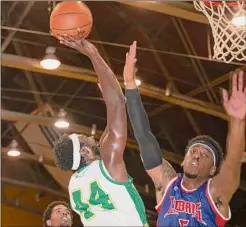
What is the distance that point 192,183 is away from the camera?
340 cm

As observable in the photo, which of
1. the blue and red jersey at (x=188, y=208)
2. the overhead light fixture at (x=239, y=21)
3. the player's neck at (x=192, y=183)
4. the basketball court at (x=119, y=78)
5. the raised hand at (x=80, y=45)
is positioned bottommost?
the blue and red jersey at (x=188, y=208)

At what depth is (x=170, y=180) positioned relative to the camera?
3525mm

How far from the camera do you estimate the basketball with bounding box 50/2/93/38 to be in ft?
12.9

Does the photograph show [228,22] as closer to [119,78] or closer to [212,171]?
[212,171]

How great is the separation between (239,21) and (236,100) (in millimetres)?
1491

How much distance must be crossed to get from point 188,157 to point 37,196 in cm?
1315

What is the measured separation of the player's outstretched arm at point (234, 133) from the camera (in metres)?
2.86

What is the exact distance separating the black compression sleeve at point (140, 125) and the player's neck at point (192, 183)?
0.84 ft

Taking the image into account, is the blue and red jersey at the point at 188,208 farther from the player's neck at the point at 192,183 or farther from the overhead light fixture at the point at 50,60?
the overhead light fixture at the point at 50,60

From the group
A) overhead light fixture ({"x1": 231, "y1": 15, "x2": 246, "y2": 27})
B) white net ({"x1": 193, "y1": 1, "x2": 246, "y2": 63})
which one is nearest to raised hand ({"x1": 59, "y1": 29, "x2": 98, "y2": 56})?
white net ({"x1": 193, "y1": 1, "x2": 246, "y2": 63})

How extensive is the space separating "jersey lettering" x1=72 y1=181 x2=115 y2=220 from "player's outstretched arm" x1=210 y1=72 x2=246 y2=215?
62cm

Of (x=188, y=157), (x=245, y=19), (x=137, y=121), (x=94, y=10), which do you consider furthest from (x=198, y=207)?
(x=94, y=10)

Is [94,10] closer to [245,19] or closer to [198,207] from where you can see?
[245,19]

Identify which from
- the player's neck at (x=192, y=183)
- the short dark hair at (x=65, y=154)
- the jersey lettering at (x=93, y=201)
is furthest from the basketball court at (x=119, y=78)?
the jersey lettering at (x=93, y=201)
